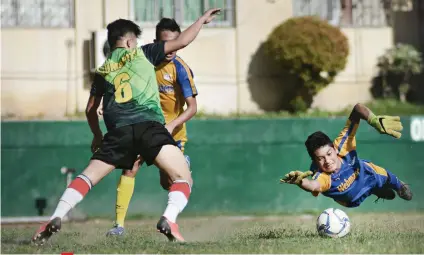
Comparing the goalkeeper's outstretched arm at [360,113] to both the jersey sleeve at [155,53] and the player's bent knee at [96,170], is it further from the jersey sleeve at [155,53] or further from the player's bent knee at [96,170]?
the player's bent knee at [96,170]

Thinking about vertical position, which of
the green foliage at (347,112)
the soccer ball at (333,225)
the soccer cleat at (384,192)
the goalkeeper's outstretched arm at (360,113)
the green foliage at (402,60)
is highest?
the green foliage at (402,60)

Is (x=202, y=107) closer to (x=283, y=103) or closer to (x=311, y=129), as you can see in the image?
(x=283, y=103)

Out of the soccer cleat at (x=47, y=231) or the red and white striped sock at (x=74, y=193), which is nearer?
the soccer cleat at (x=47, y=231)

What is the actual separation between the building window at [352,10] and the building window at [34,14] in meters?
4.32

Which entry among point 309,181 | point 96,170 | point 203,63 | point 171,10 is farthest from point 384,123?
point 171,10

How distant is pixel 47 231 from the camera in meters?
8.00

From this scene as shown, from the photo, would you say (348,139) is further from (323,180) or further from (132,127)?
(132,127)

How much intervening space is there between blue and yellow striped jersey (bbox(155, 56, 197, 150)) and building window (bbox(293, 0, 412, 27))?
8494mm

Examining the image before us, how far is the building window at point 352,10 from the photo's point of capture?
18.6m

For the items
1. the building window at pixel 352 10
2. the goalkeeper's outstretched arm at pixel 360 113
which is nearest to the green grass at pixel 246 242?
the goalkeeper's outstretched arm at pixel 360 113

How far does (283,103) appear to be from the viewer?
1822 centimetres

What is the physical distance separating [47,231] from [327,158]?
9.85ft

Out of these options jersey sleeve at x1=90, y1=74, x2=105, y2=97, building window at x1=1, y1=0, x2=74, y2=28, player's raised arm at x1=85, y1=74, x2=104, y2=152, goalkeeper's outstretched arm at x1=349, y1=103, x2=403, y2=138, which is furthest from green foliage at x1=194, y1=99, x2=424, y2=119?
jersey sleeve at x1=90, y1=74, x2=105, y2=97

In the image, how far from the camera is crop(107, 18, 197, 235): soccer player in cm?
1009
